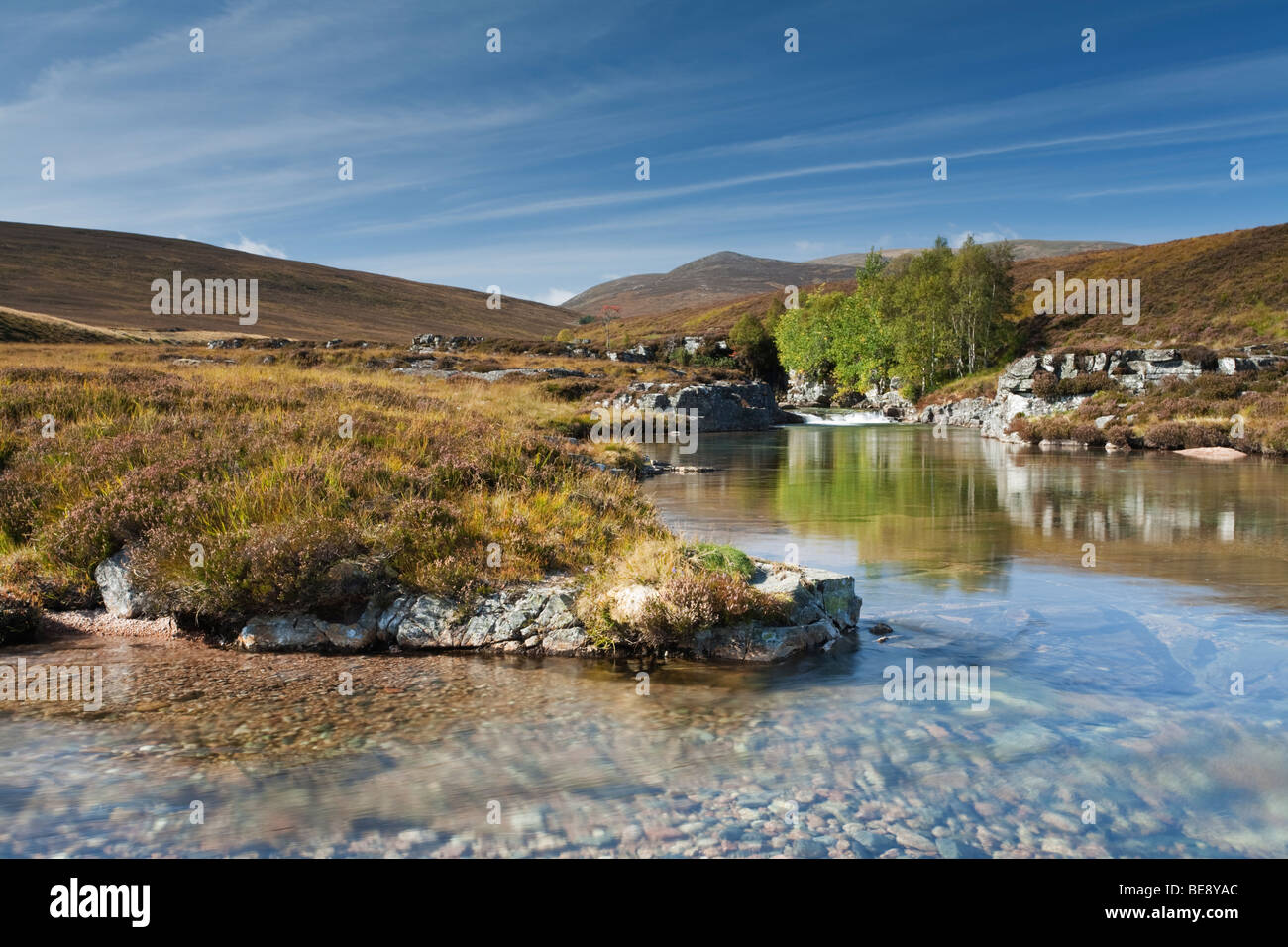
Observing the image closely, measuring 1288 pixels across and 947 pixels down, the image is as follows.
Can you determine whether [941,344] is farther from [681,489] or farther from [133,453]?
[133,453]

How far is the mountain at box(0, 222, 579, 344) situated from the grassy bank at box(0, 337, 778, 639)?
8611 centimetres

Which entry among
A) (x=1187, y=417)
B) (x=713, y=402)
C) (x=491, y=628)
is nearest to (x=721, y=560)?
(x=491, y=628)

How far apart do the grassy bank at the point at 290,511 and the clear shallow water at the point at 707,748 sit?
3.20 ft

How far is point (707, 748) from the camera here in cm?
657

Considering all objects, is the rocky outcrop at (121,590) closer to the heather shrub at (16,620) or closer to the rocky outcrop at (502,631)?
the heather shrub at (16,620)

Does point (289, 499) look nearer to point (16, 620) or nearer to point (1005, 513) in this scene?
point (16, 620)

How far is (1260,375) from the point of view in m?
41.7

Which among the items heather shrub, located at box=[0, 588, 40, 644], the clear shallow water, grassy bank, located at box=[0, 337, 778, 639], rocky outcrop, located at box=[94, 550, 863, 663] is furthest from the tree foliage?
heather shrub, located at box=[0, 588, 40, 644]

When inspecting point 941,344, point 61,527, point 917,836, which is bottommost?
point 917,836

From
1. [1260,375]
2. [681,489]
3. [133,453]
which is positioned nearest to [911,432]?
[1260,375]

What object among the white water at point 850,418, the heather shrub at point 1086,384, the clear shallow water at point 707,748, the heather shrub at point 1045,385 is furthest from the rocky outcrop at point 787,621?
the white water at point 850,418

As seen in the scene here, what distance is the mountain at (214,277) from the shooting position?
102938 mm

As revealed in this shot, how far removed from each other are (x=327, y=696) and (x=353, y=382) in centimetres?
1630

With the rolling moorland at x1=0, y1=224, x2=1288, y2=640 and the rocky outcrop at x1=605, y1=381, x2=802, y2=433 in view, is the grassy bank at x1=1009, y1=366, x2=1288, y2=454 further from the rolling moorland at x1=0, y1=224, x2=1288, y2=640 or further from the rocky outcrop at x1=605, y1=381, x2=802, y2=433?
the rolling moorland at x1=0, y1=224, x2=1288, y2=640
